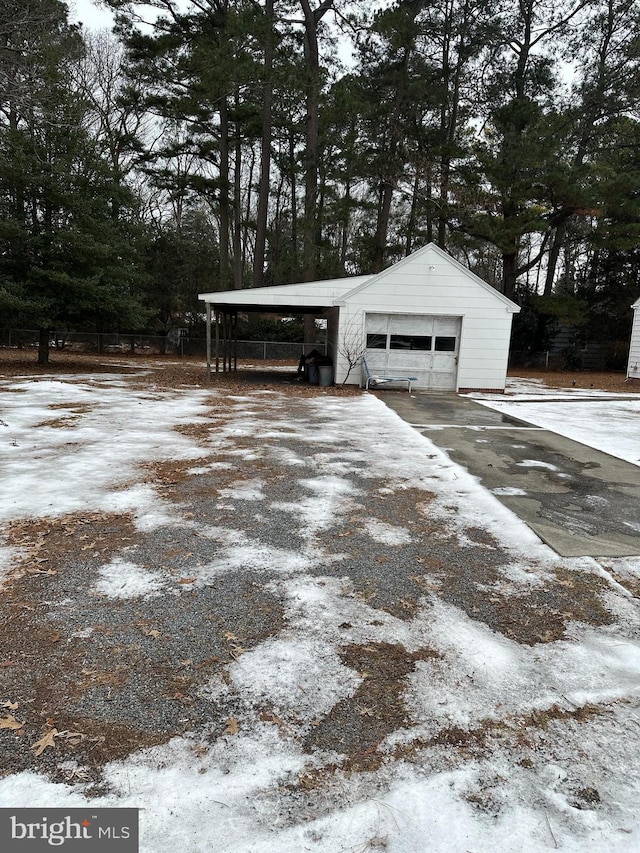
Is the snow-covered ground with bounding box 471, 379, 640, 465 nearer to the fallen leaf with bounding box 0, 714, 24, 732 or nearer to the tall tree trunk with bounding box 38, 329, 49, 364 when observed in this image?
the fallen leaf with bounding box 0, 714, 24, 732

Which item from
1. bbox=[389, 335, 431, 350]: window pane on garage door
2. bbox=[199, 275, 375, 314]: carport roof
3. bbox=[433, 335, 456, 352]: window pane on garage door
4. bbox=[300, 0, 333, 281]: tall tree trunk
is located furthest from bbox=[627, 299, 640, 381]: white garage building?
bbox=[300, 0, 333, 281]: tall tree trunk

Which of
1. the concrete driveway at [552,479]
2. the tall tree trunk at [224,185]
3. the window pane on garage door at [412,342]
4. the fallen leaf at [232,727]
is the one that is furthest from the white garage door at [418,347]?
the fallen leaf at [232,727]

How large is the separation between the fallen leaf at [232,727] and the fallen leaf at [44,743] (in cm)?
57

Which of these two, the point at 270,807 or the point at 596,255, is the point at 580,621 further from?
the point at 596,255

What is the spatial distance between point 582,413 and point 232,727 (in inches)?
386

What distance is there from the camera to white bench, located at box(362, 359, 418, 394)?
520 inches

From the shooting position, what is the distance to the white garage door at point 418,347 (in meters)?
13.7

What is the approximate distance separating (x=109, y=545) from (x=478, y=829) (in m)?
2.63

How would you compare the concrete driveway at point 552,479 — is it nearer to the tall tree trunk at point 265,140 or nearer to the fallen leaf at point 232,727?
the fallen leaf at point 232,727

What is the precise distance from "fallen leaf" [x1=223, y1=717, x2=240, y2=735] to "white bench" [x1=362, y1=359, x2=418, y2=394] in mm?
11600

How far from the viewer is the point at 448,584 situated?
3.02 metres

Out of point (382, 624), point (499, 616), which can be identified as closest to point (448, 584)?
point (499, 616)

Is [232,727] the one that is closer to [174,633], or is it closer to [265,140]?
[174,633]

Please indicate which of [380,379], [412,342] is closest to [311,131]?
[412,342]
